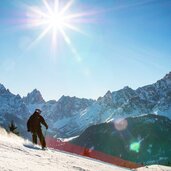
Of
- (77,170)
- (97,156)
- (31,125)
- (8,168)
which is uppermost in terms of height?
(97,156)

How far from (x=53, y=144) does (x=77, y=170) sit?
24.4 metres

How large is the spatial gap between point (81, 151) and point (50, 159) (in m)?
23.3

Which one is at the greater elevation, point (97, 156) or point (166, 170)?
point (97, 156)

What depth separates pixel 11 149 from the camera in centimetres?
1659

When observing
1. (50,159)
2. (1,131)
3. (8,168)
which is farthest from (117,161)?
(8,168)

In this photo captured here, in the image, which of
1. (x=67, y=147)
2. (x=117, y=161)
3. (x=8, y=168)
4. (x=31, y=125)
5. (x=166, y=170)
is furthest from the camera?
(x=67, y=147)

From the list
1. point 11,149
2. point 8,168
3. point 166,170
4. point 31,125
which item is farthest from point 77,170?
point 166,170

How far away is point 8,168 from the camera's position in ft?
38.0

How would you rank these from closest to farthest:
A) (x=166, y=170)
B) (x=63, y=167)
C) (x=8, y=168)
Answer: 1. (x=8, y=168)
2. (x=63, y=167)
3. (x=166, y=170)

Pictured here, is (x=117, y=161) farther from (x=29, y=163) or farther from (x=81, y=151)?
(x=29, y=163)

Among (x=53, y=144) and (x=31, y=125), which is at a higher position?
(x=53, y=144)

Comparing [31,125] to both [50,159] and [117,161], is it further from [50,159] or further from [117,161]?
[117,161]

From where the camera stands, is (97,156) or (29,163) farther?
(97,156)

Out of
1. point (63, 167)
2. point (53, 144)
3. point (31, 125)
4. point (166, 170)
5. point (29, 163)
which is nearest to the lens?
point (29, 163)
